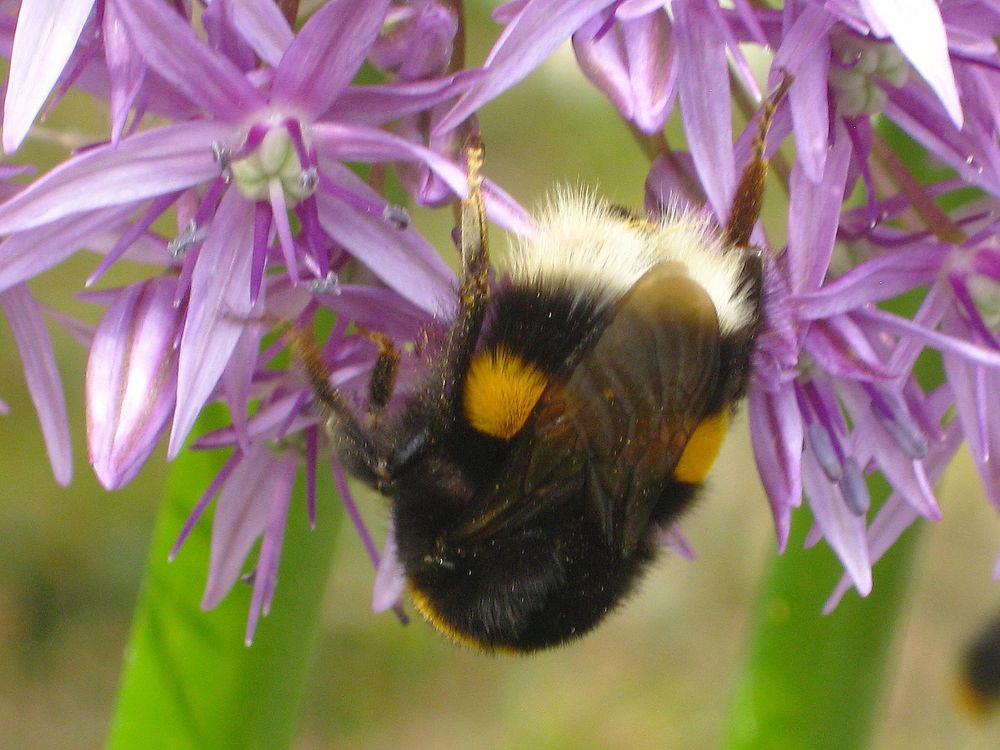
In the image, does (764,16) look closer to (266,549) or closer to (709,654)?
(266,549)

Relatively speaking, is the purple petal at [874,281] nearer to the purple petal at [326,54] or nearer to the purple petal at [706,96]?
the purple petal at [706,96]

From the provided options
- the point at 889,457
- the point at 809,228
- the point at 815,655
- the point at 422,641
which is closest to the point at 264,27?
the point at 809,228

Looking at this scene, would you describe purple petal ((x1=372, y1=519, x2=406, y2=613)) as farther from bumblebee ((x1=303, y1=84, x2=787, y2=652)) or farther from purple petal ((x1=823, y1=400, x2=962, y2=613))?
purple petal ((x1=823, y1=400, x2=962, y2=613))

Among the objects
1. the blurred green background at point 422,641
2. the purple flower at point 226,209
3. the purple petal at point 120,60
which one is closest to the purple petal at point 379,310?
the purple flower at point 226,209

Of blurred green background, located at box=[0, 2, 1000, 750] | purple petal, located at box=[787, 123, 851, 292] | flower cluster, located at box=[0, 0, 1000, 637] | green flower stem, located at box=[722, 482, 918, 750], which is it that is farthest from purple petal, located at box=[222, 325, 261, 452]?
blurred green background, located at box=[0, 2, 1000, 750]

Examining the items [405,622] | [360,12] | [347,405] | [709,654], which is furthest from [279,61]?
[709,654]

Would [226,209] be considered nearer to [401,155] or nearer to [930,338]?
[401,155]
